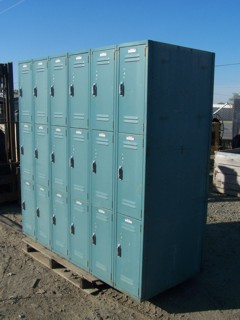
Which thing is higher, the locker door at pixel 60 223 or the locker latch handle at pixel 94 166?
the locker latch handle at pixel 94 166

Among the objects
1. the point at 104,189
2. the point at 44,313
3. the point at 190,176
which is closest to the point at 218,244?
the point at 190,176

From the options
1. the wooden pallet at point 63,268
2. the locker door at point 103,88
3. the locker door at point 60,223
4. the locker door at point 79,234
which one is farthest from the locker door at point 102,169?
the wooden pallet at point 63,268

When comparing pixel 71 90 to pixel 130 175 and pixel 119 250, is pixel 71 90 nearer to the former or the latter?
pixel 130 175

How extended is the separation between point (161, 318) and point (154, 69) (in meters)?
2.64

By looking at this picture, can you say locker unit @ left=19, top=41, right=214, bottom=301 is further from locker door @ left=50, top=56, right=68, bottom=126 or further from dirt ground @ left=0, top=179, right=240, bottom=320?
dirt ground @ left=0, top=179, right=240, bottom=320

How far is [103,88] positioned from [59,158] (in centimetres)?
133

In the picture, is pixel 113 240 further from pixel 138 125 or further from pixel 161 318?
pixel 138 125

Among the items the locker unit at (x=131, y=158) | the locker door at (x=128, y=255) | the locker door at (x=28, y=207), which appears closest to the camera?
the locker unit at (x=131, y=158)

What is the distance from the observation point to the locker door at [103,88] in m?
4.32

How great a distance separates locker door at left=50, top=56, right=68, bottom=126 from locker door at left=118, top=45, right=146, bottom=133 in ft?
3.59

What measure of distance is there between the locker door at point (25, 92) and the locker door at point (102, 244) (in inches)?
80.9

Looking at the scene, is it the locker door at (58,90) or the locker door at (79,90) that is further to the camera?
the locker door at (58,90)

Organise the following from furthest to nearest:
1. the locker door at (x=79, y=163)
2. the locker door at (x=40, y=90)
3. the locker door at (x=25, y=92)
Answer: the locker door at (x=25, y=92) → the locker door at (x=40, y=90) → the locker door at (x=79, y=163)

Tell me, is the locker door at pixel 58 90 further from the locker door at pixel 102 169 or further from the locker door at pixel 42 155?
the locker door at pixel 102 169
